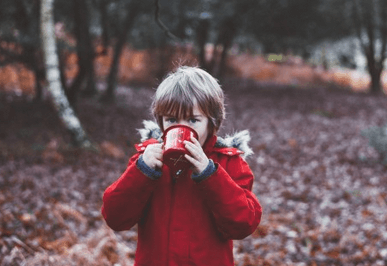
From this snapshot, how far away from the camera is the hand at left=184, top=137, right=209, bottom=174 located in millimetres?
1683

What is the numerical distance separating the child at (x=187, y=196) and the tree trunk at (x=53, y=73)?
6991 millimetres

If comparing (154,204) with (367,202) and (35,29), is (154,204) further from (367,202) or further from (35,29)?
(35,29)

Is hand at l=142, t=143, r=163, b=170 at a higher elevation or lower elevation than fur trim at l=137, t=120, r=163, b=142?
higher

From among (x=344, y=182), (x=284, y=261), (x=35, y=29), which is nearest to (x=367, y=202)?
(x=344, y=182)

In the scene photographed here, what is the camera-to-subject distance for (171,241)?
1.91m

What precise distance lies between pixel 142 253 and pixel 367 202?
565 centimetres

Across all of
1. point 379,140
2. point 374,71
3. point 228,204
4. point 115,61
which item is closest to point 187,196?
point 228,204

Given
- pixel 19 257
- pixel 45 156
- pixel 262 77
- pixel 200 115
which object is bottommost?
pixel 262 77

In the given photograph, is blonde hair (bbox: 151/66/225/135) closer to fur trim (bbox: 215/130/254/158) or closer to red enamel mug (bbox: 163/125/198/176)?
fur trim (bbox: 215/130/254/158)

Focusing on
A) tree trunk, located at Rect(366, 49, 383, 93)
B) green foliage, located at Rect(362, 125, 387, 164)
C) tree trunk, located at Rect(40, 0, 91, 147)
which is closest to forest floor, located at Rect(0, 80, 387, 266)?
green foliage, located at Rect(362, 125, 387, 164)

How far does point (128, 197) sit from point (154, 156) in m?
0.27

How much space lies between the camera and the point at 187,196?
6.39 feet

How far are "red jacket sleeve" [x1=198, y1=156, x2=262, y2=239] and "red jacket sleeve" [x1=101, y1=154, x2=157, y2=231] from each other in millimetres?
287

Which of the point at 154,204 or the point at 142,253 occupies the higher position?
the point at 154,204
